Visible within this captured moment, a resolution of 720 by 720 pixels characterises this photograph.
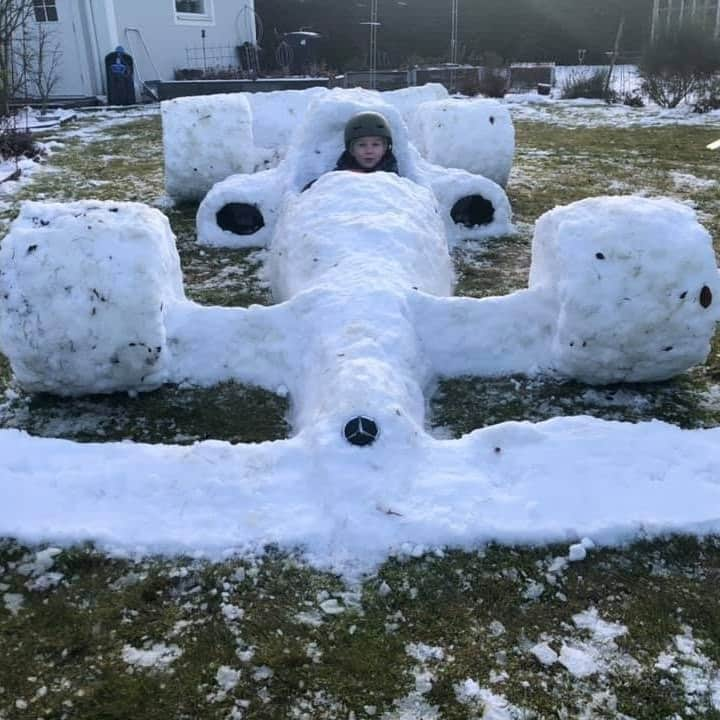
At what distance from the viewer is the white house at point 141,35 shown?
53.6 ft

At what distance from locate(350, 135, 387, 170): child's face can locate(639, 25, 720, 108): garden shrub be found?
1302 cm

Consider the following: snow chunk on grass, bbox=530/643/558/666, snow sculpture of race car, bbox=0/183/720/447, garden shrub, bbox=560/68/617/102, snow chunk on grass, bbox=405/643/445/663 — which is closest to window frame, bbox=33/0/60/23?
garden shrub, bbox=560/68/617/102

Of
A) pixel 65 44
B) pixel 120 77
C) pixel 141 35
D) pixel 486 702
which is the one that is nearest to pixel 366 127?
pixel 486 702

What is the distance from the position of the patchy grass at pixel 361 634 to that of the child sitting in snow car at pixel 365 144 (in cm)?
331

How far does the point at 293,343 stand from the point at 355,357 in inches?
20.1

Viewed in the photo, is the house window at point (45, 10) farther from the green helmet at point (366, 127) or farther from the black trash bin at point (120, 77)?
the green helmet at point (366, 127)

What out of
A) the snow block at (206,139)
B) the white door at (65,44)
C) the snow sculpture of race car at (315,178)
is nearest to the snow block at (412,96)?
the snow block at (206,139)

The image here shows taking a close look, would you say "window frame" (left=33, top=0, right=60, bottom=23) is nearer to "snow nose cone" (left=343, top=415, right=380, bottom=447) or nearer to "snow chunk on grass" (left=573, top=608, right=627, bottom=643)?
"snow nose cone" (left=343, top=415, right=380, bottom=447)

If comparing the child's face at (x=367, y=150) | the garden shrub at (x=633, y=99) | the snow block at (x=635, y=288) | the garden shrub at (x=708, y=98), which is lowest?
the garden shrub at (x=633, y=99)

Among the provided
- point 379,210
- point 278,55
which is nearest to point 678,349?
point 379,210

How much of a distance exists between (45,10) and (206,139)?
12.0 metres

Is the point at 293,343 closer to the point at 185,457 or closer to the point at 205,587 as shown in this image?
the point at 185,457

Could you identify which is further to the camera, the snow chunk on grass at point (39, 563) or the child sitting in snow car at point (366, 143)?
the child sitting in snow car at point (366, 143)

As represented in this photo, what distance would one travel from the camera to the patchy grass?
1964mm
